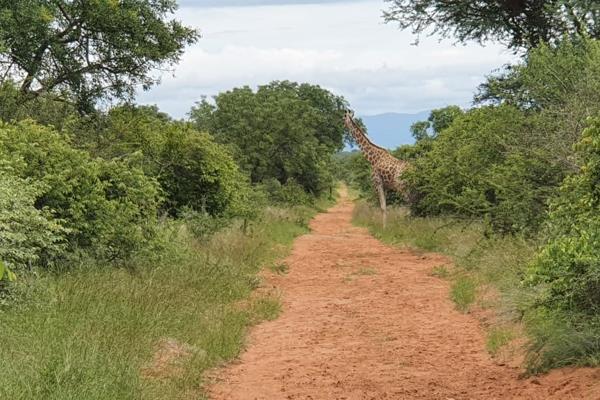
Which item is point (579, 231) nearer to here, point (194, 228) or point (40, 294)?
point (40, 294)

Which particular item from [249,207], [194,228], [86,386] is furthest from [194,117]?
[86,386]

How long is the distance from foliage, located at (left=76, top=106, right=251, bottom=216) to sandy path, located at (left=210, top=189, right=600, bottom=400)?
143 inches

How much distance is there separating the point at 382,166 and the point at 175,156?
10487 mm

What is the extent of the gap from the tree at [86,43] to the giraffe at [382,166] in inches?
342

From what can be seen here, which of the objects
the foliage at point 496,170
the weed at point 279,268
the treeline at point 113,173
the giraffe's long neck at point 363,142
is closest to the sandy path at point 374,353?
the weed at point 279,268

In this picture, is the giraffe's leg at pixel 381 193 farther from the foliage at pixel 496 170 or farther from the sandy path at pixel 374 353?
the sandy path at pixel 374 353

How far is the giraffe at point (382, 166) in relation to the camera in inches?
930

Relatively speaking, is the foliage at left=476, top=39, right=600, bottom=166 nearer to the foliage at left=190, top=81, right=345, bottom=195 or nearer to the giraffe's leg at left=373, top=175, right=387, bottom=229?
the giraffe's leg at left=373, top=175, right=387, bottom=229

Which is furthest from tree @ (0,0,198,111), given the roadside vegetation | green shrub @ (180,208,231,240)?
green shrub @ (180,208,231,240)

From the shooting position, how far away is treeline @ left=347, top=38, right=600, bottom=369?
652 centimetres

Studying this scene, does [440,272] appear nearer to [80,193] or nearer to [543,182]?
[543,182]

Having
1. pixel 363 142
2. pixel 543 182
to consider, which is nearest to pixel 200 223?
pixel 543 182

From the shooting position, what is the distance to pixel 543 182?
12.4 m

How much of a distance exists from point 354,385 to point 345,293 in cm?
555
